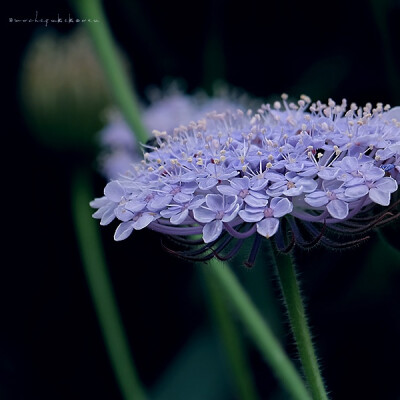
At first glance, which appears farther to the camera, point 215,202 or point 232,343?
point 232,343

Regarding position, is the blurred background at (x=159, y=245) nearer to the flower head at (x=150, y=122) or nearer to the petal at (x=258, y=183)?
the flower head at (x=150, y=122)

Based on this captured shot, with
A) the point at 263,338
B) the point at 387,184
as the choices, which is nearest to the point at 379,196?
the point at 387,184

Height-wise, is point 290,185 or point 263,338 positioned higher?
point 290,185

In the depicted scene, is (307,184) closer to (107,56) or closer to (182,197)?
(182,197)

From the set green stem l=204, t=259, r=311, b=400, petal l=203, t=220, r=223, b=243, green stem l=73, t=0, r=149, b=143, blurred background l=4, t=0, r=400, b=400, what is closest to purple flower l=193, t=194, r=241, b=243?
petal l=203, t=220, r=223, b=243

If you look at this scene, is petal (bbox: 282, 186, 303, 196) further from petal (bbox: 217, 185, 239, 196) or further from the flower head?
the flower head

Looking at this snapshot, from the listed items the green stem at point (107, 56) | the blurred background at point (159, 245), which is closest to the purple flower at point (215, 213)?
the green stem at point (107, 56)
